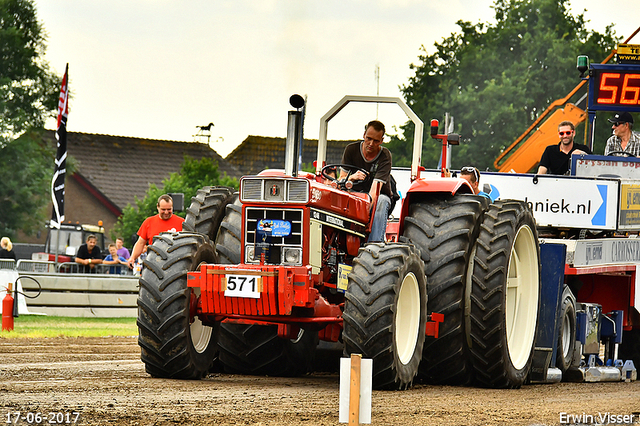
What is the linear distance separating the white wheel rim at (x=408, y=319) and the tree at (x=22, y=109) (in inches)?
1611

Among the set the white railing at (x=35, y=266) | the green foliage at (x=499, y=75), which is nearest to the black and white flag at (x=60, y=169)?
the white railing at (x=35, y=266)

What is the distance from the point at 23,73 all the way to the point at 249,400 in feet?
142

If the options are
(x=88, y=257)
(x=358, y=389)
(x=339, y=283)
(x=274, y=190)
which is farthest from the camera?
(x=88, y=257)

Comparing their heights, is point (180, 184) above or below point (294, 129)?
above

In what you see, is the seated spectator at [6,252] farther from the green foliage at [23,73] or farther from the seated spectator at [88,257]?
the green foliage at [23,73]

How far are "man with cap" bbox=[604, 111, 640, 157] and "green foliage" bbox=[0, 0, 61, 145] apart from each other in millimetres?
37433

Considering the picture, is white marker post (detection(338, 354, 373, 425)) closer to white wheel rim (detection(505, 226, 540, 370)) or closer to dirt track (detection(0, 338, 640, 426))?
dirt track (detection(0, 338, 640, 426))

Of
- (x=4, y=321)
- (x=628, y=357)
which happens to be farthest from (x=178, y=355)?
(x=4, y=321)

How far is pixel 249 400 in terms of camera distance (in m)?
7.35

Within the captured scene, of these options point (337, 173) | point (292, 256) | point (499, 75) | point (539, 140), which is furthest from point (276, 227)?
point (499, 75)

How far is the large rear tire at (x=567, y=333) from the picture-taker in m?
10.9

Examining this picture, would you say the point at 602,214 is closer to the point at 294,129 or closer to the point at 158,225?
the point at 294,129

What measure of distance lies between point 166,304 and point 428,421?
266 centimetres

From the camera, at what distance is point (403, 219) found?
372 inches
